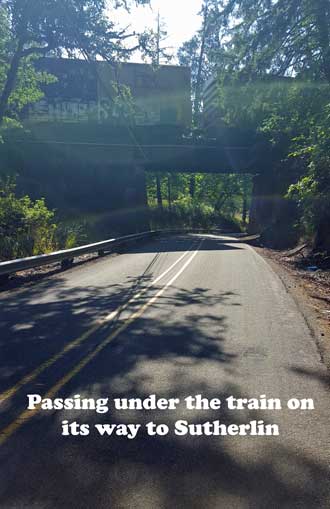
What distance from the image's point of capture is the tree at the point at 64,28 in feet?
70.1

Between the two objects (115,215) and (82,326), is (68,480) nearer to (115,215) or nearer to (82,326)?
(82,326)

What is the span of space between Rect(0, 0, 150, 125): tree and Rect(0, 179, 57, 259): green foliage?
265 inches

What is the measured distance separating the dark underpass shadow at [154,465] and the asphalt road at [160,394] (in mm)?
11

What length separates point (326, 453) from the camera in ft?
12.9

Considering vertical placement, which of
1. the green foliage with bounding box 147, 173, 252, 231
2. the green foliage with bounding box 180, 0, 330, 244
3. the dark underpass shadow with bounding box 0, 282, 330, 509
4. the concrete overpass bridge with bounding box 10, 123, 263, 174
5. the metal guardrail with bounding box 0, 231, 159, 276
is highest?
the green foliage with bounding box 180, 0, 330, 244

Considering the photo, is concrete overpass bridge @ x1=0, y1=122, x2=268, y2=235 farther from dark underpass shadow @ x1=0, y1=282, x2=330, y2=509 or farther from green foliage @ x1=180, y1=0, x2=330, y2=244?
dark underpass shadow @ x1=0, y1=282, x2=330, y2=509

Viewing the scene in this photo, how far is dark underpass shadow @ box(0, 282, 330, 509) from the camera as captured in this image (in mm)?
3248

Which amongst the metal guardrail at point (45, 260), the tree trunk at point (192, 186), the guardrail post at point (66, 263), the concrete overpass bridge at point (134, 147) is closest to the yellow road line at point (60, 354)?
the metal guardrail at point (45, 260)

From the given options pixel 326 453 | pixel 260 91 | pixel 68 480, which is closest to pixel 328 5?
pixel 260 91

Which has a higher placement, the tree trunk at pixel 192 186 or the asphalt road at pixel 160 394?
the asphalt road at pixel 160 394

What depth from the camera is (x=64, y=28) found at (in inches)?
869

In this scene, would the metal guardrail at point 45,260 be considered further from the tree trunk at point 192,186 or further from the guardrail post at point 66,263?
the tree trunk at point 192,186

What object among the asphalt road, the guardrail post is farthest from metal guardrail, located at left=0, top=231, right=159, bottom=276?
the asphalt road

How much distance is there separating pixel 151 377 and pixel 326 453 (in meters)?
2.25
